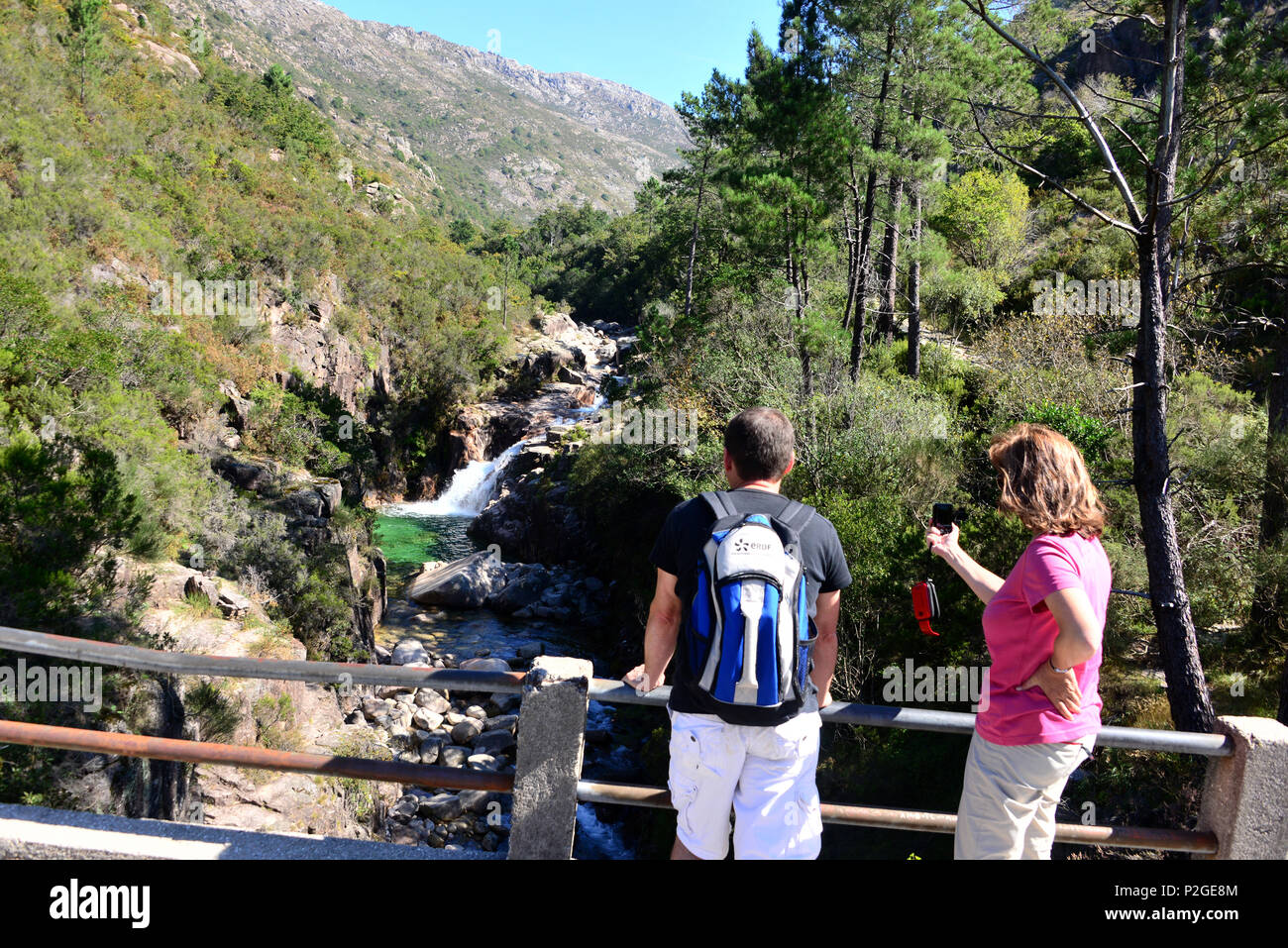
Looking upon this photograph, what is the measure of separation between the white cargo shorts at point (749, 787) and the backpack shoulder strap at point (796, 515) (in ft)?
1.85

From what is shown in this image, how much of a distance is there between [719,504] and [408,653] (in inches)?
597

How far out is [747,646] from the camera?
201 centimetres

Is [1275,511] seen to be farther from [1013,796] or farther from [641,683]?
[641,683]

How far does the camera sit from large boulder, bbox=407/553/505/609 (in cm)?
2003

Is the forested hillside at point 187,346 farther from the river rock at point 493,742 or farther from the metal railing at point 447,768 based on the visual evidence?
the river rock at point 493,742

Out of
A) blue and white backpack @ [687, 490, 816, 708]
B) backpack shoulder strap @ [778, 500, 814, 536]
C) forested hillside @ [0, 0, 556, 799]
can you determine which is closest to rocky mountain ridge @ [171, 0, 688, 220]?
forested hillside @ [0, 0, 556, 799]

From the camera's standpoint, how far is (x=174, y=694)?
7344 mm

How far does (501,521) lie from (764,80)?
16.4 meters

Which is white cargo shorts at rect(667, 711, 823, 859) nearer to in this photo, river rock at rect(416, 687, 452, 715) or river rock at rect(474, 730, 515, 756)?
river rock at rect(474, 730, 515, 756)

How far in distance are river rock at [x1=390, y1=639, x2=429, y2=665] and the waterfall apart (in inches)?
563

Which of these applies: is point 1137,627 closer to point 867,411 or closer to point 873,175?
point 867,411

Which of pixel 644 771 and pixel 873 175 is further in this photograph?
pixel 873 175

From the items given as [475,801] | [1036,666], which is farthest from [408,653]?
[1036,666]

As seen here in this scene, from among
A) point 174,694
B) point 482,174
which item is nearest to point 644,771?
point 174,694
